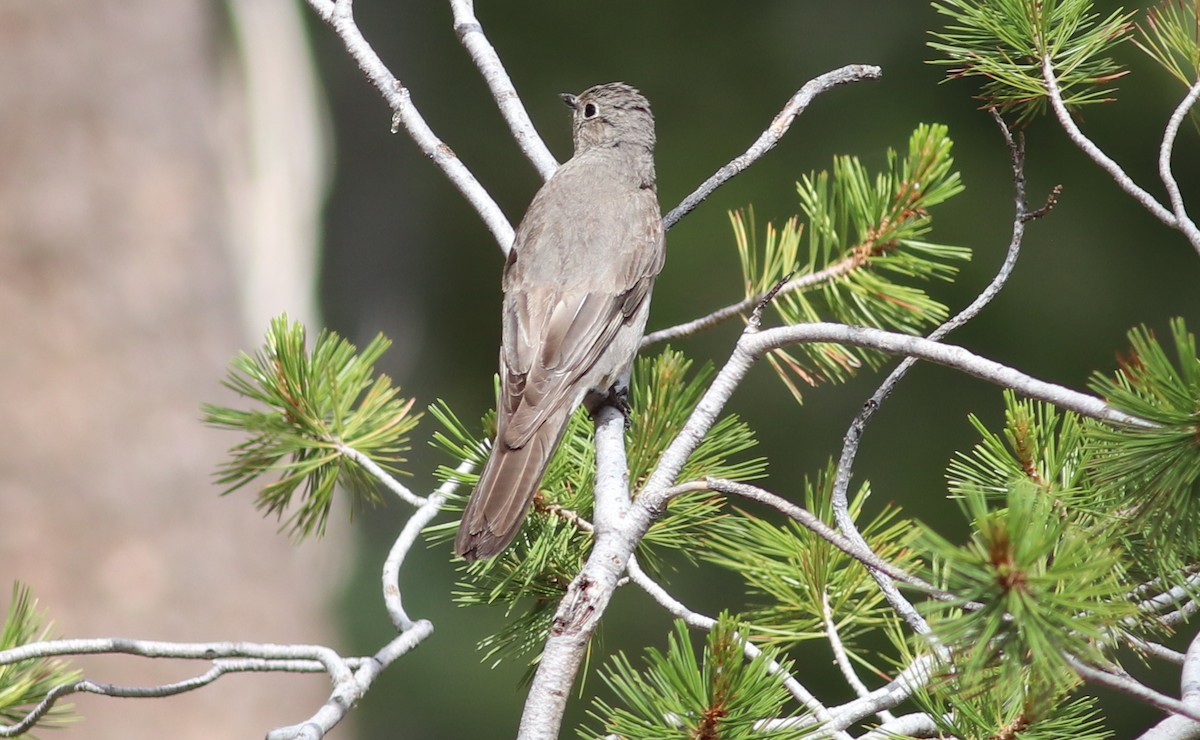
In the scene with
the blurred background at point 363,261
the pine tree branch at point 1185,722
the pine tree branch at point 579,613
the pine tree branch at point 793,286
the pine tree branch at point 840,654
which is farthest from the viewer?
the blurred background at point 363,261

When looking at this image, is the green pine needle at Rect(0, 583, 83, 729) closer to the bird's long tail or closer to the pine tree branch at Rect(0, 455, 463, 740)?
the pine tree branch at Rect(0, 455, 463, 740)

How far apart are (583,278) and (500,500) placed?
1.14 metres

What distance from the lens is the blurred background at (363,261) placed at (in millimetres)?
5191

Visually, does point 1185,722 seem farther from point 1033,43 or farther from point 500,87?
point 500,87

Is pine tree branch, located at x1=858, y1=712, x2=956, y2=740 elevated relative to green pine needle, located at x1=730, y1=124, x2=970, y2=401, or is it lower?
lower

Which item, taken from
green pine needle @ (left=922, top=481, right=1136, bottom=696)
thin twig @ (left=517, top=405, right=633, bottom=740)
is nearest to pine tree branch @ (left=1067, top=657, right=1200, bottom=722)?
green pine needle @ (left=922, top=481, right=1136, bottom=696)

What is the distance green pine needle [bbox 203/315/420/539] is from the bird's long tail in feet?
0.56

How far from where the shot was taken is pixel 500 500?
2045 millimetres

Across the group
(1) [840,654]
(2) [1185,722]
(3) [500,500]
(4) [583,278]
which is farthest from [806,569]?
(4) [583,278]

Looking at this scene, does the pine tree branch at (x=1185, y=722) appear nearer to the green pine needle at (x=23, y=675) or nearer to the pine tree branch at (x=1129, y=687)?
the pine tree branch at (x=1129, y=687)

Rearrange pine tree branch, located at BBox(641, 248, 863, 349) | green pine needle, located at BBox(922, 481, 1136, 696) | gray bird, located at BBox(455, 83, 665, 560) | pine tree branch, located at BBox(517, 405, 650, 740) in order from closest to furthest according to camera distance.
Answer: green pine needle, located at BBox(922, 481, 1136, 696) → pine tree branch, located at BBox(517, 405, 650, 740) → pine tree branch, located at BBox(641, 248, 863, 349) → gray bird, located at BBox(455, 83, 665, 560)

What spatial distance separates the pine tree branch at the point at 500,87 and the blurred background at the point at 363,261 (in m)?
2.56

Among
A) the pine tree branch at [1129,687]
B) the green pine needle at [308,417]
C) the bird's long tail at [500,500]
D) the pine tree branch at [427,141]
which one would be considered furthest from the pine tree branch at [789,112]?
the pine tree branch at [1129,687]

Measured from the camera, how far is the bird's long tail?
1981 mm
